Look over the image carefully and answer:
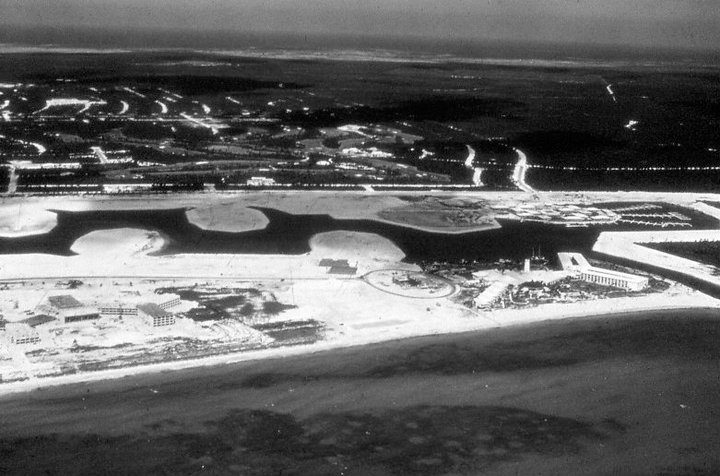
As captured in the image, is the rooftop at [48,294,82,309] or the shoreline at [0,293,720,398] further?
the rooftop at [48,294,82,309]

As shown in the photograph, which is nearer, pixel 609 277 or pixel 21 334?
pixel 21 334

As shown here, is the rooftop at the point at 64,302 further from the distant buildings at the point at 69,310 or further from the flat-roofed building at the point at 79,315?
the flat-roofed building at the point at 79,315

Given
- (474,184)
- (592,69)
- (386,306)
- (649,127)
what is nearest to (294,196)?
(474,184)

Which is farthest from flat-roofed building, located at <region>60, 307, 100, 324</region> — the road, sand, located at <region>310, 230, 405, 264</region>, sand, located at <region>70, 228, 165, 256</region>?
the road

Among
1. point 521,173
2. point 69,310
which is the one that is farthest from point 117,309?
point 521,173

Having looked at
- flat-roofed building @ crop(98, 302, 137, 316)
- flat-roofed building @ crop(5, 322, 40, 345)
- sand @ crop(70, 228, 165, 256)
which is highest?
flat-roofed building @ crop(98, 302, 137, 316)

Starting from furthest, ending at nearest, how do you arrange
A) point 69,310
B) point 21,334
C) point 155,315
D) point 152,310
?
point 69,310 → point 152,310 → point 155,315 → point 21,334

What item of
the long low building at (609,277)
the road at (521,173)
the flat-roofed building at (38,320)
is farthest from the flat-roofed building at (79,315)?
the road at (521,173)

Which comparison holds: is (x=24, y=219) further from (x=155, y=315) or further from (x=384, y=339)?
(x=384, y=339)

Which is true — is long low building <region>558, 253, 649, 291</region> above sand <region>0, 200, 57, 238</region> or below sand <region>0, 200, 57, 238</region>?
above

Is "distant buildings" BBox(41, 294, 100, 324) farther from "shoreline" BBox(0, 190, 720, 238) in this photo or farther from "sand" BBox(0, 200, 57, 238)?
"shoreline" BBox(0, 190, 720, 238)
